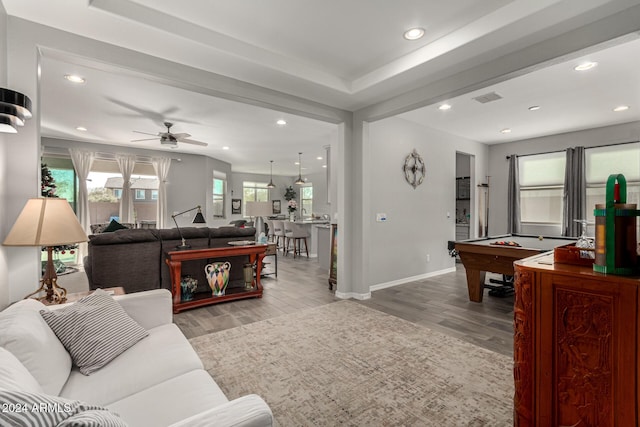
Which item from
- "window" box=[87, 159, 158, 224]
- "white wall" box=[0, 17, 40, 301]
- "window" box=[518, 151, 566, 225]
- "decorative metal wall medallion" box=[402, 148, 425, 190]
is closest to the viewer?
"white wall" box=[0, 17, 40, 301]

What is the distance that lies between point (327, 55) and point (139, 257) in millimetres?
3474

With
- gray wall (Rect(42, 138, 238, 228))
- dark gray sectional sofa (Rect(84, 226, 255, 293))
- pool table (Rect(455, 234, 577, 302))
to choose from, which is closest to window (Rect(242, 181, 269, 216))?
gray wall (Rect(42, 138, 238, 228))

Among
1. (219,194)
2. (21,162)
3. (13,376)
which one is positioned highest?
(219,194)

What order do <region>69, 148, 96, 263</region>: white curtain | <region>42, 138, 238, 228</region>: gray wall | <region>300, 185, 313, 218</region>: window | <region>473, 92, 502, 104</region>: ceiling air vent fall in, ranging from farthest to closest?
<region>300, 185, 313, 218</region>: window < <region>42, 138, 238, 228</region>: gray wall < <region>69, 148, 96, 263</region>: white curtain < <region>473, 92, 502, 104</region>: ceiling air vent

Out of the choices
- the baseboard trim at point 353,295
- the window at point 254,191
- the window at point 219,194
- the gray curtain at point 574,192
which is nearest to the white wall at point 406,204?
the baseboard trim at point 353,295

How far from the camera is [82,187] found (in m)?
6.79

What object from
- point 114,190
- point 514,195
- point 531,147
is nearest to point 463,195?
point 514,195

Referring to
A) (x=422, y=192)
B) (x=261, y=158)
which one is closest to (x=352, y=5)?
(x=422, y=192)

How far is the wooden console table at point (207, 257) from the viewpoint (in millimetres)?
3893

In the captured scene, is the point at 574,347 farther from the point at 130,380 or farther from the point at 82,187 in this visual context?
the point at 82,187

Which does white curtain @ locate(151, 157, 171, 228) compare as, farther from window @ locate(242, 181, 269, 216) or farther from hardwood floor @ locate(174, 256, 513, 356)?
window @ locate(242, 181, 269, 216)

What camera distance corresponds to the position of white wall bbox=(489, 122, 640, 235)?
5.55m

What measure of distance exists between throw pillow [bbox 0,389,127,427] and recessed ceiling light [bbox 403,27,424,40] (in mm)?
3165

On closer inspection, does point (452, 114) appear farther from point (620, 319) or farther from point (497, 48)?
point (620, 319)
